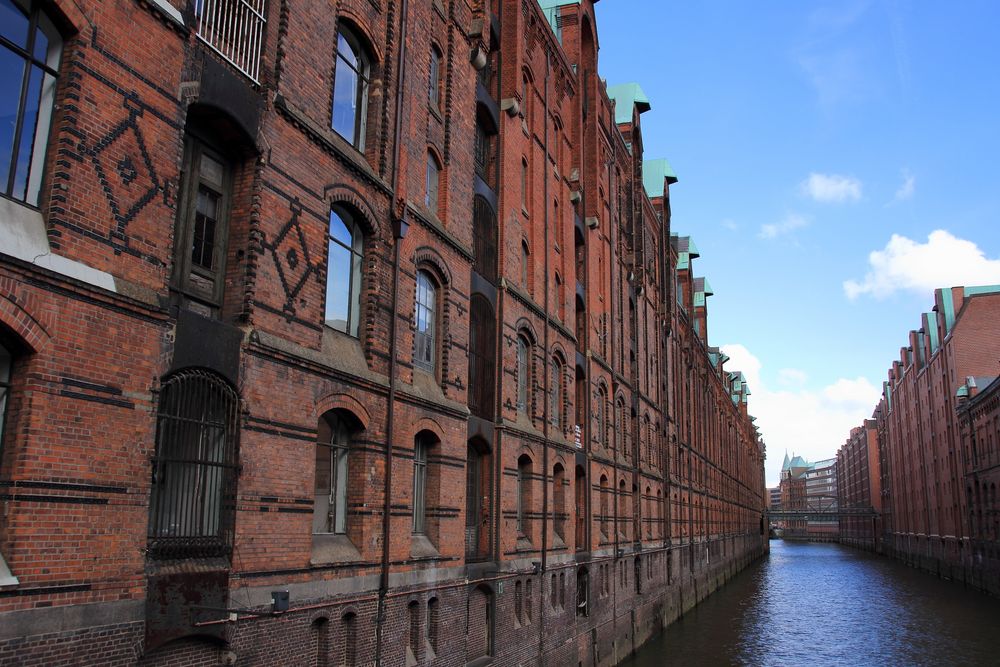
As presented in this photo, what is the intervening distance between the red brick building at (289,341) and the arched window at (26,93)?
24mm

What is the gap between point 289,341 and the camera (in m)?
9.88

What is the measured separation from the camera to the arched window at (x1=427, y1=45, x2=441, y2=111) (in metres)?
15.0

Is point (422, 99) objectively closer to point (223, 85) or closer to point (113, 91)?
point (223, 85)

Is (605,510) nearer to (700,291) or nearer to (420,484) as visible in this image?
(420,484)

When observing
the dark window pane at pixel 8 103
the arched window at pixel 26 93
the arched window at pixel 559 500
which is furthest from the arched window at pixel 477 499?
the dark window pane at pixel 8 103

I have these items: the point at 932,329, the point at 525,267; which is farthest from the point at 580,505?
the point at 932,329

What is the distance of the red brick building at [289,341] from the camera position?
6.78m

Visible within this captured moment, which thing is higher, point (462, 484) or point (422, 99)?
point (422, 99)

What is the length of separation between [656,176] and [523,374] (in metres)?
27.9

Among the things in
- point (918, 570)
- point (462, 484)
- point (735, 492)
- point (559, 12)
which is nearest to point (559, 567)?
point (462, 484)

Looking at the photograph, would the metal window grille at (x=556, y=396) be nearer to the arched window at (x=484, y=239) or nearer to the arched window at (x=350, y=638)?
the arched window at (x=484, y=239)

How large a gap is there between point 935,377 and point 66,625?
7062 cm

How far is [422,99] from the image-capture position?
14078 millimetres

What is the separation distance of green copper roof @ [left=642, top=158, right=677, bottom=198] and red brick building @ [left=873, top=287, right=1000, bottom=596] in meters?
26.7
